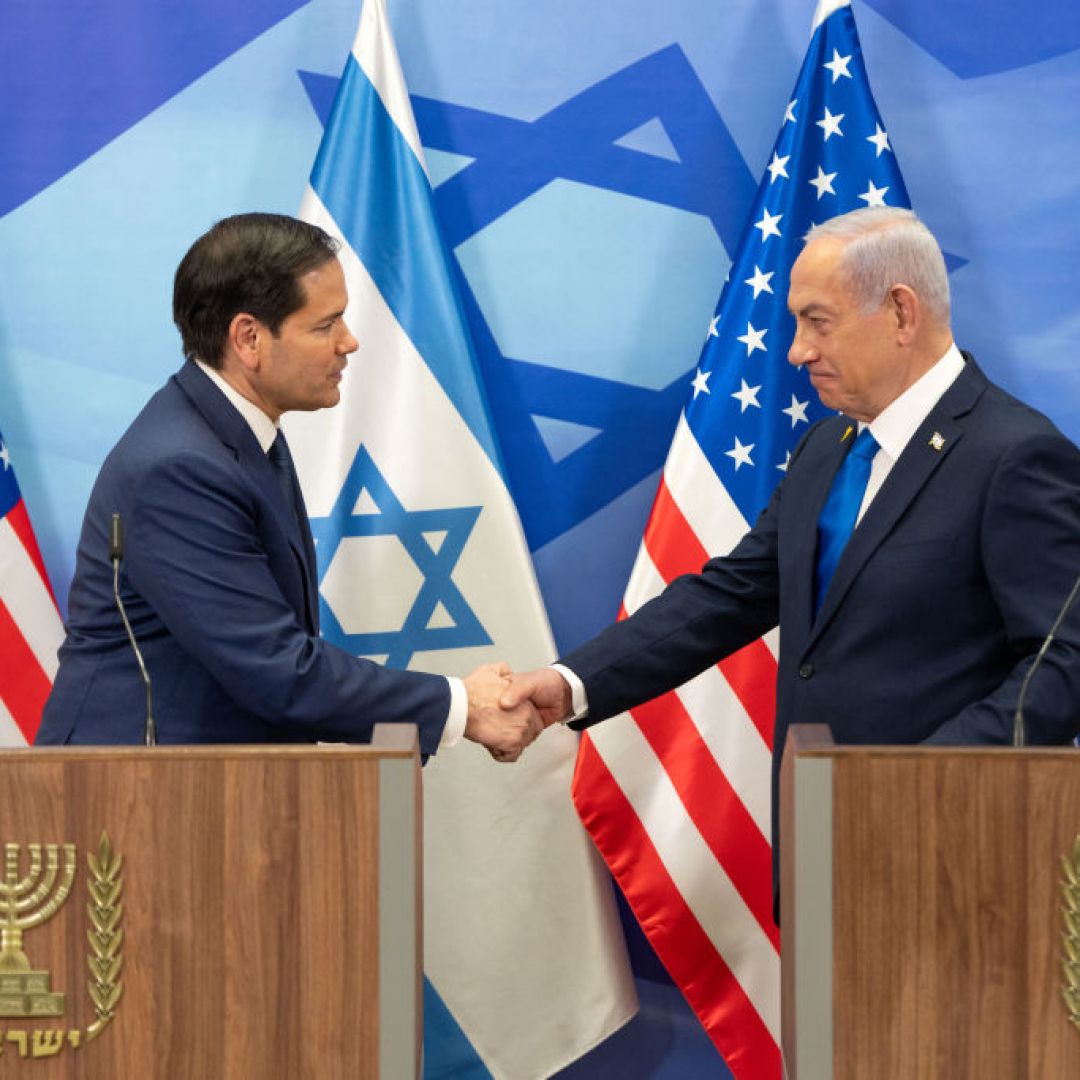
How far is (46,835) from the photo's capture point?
1.96 m

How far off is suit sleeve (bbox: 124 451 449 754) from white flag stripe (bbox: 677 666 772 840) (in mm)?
1078

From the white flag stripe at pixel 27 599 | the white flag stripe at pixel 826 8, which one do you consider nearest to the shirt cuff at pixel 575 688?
the white flag stripe at pixel 27 599

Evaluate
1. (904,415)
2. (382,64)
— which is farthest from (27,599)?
(904,415)

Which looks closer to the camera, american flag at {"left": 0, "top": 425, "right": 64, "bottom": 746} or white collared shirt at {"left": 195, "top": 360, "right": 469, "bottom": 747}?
white collared shirt at {"left": 195, "top": 360, "right": 469, "bottom": 747}

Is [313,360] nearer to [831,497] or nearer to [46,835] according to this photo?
[831,497]

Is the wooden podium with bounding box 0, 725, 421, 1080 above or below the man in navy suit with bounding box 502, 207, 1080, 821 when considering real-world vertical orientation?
below

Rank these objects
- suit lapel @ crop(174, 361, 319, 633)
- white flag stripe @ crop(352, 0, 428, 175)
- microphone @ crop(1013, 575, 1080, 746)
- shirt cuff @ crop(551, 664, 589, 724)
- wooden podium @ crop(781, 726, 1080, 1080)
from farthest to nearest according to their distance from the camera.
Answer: white flag stripe @ crop(352, 0, 428, 175) → shirt cuff @ crop(551, 664, 589, 724) → suit lapel @ crop(174, 361, 319, 633) → microphone @ crop(1013, 575, 1080, 746) → wooden podium @ crop(781, 726, 1080, 1080)

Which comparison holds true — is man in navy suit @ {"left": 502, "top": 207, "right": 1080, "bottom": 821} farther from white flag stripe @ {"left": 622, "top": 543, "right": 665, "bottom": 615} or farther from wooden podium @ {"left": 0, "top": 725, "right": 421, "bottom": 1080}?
wooden podium @ {"left": 0, "top": 725, "right": 421, "bottom": 1080}

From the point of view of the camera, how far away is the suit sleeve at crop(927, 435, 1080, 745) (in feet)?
7.97

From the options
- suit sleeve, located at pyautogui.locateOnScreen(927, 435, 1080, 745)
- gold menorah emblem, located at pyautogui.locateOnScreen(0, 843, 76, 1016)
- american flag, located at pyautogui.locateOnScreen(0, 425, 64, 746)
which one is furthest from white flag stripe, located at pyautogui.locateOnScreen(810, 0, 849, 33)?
gold menorah emblem, located at pyautogui.locateOnScreen(0, 843, 76, 1016)

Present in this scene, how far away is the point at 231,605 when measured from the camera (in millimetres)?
2467

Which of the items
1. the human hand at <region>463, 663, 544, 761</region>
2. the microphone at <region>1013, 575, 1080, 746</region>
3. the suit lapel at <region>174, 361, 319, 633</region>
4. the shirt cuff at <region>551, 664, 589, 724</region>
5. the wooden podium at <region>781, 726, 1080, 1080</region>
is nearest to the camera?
the wooden podium at <region>781, 726, 1080, 1080</region>

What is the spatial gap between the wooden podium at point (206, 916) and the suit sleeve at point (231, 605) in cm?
51

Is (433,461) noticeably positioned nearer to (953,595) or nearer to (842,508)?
(842,508)
